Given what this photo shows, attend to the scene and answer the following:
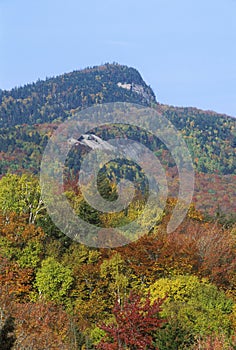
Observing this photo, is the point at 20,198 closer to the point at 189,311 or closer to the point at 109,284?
the point at 109,284

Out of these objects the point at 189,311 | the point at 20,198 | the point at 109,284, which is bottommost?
the point at 109,284

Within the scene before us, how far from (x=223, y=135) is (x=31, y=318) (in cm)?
16792

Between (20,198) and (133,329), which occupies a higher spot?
(20,198)

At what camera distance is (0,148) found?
449 ft

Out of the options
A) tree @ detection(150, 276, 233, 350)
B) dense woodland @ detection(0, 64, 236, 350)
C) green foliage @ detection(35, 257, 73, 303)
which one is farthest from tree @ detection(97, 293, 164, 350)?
green foliage @ detection(35, 257, 73, 303)

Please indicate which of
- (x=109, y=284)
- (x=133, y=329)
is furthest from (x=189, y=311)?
(x=109, y=284)

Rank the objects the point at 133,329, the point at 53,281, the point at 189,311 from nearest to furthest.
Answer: the point at 133,329 < the point at 189,311 < the point at 53,281

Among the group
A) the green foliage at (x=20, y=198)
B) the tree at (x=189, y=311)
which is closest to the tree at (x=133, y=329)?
the tree at (x=189, y=311)

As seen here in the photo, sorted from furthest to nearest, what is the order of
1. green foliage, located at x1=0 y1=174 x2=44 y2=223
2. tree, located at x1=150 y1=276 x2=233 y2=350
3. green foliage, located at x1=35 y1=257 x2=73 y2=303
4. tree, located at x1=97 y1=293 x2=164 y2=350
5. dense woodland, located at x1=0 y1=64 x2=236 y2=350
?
green foliage, located at x1=0 y1=174 x2=44 y2=223
green foliage, located at x1=35 y1=257 x2=73 y2=303
tree, located at x1=150 y1=276 x2=233 y2=350
dense woodland, located at x1=0 y1=64 x2=236 y2=350
tree, located at x1=97 y1=293 x2=164 y2=350

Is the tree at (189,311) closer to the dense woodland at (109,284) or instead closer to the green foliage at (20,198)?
the dense woodland at (109,284)

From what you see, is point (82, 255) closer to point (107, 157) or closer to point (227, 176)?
point (107, 157)

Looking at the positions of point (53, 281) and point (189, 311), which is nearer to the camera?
point (189, 311)

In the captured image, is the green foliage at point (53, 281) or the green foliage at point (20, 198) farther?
the green foliage at point (20, 198)

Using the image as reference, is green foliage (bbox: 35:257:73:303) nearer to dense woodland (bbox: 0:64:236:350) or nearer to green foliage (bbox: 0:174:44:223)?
dense woodland (bbox: 0:64:236:350)
